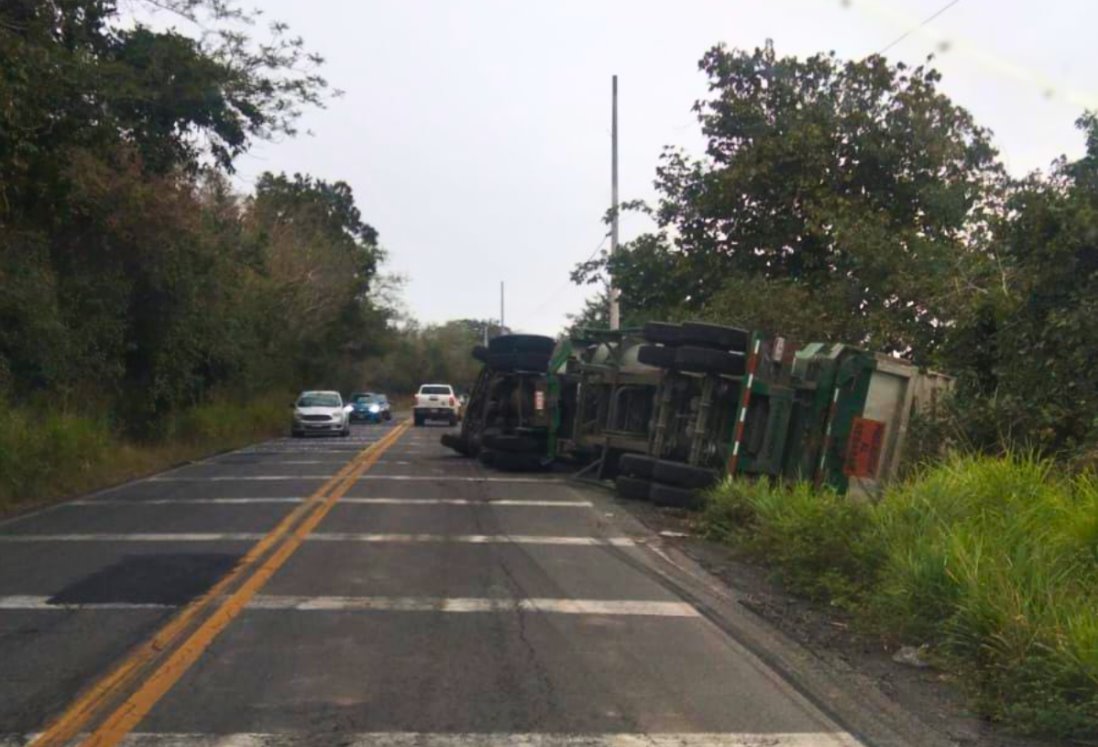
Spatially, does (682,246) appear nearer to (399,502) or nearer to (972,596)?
(399,502)

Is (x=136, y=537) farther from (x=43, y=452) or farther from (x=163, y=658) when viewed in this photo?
(x=43, y=452)

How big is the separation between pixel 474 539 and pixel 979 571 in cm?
621

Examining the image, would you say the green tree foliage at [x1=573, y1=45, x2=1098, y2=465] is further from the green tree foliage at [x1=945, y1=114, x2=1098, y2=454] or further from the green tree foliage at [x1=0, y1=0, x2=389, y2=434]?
the green tree foliage at [x1=0, y1=0, x2=389, y2=434]

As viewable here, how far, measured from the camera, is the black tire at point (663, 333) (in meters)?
15.6

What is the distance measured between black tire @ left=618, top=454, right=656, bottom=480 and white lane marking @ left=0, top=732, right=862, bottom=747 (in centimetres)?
994

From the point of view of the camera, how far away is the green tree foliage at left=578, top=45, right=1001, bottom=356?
2245cm

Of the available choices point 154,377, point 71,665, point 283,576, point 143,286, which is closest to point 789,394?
point 283,576

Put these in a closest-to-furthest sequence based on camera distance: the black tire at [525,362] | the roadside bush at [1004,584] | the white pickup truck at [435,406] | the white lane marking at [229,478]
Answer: the roadside bush at [1004,584] < the white lane marking at [229,478] < the black tire at [525,362] < the white pickup truck at [435,406]

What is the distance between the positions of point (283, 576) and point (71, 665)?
3174 millimetres

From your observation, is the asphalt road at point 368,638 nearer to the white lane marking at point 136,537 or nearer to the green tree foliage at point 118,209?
the white lane marking at point 136,537

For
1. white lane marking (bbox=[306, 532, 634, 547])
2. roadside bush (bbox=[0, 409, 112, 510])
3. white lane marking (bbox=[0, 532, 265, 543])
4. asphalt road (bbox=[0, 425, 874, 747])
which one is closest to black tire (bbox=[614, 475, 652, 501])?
asphalt road (bbox=[0, 425, 874, 747])

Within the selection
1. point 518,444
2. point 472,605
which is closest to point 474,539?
point 472,605

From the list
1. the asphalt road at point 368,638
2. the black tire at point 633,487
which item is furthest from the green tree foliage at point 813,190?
the asphalt road at point 368,638

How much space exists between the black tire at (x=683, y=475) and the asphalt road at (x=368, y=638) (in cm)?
89
